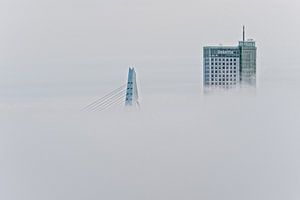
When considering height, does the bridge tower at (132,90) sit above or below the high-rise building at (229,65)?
below

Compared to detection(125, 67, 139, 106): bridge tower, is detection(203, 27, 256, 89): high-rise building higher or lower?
higher

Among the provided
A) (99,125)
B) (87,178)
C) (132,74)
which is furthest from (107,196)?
(132,74)

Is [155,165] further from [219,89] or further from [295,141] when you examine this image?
[295,141]

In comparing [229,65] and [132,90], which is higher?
[229,65]
